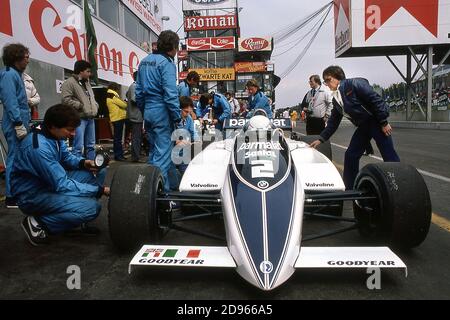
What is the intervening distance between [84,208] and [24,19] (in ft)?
18.0

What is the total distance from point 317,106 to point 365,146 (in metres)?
3.17

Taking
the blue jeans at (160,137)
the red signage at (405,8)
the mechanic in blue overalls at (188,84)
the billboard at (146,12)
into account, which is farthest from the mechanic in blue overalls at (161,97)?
the red signage at (405,8)

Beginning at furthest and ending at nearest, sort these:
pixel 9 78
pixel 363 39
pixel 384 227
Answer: pixel 363 39 < pixel 9 78 < pixel 384 227

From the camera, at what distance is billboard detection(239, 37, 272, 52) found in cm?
3603

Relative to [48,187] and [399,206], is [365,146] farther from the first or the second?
[48,187]

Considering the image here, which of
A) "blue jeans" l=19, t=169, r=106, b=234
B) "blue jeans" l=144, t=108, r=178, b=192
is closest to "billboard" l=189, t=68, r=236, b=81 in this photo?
"blue jeans" l=144, t=108, r=178, b=192

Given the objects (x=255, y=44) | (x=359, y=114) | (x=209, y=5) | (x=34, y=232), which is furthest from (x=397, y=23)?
(x=34, y=232)

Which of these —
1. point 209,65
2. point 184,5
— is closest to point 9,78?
point 209,65

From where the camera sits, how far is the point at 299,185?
8.53 feet

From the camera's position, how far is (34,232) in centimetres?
301

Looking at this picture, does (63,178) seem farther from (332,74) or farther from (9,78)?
(332,74)
